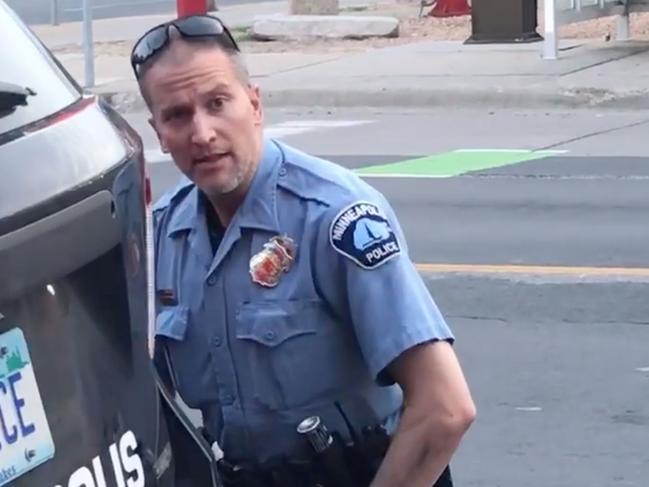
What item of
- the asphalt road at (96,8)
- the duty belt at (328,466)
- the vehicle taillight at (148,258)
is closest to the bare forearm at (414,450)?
the duty belt at (328,466)

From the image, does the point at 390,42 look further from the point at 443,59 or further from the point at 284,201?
the point at 284,201

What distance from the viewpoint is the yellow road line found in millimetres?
8766

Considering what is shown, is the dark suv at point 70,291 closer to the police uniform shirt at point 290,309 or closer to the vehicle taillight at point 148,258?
the vehicle taillight at point 148,258

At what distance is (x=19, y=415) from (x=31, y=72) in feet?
1.89

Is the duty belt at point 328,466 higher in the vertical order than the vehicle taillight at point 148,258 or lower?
lower

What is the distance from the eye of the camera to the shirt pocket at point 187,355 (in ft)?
9.93

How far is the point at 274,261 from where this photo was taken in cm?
290

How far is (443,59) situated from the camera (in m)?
18.9

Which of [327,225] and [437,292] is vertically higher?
[327,225]

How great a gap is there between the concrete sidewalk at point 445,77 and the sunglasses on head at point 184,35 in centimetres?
1323

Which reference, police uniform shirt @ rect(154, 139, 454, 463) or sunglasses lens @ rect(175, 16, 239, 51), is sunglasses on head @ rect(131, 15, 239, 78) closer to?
sunglasses lens @ rect(175, 16, 239, 51)

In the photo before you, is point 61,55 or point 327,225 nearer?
point 327,225

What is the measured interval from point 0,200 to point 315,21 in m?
19.9

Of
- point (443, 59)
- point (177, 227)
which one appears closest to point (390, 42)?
point (443, 59)
